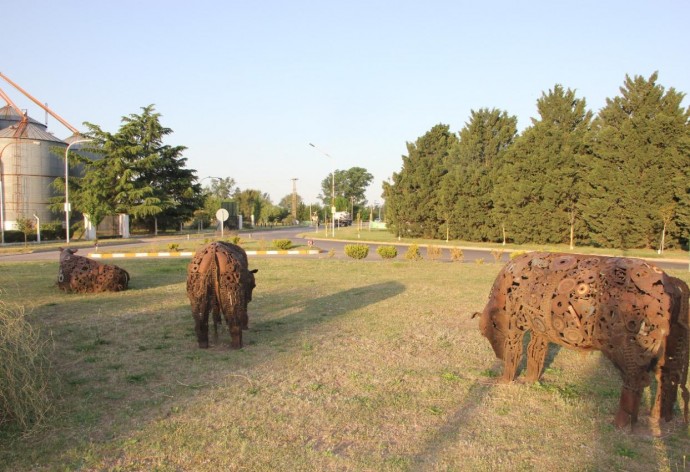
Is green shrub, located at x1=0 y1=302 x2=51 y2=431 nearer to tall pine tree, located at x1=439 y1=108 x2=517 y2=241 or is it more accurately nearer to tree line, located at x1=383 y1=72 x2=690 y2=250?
tree line, located at x1=383 y1=72 x2=690 y2=250

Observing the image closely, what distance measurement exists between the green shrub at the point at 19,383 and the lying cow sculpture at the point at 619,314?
5.25 metres

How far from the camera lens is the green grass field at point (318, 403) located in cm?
427

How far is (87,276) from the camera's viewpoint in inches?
497

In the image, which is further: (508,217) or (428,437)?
(508,217)

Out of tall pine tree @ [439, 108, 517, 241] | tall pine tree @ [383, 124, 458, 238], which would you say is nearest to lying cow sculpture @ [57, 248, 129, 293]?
tall pine tree @ [439, 108, 517, 241]

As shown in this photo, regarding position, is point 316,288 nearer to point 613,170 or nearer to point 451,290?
point 451,290

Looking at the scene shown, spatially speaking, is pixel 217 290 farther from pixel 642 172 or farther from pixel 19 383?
pixel 642 172

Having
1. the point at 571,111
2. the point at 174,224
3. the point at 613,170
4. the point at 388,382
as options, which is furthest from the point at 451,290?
the point at 174,224

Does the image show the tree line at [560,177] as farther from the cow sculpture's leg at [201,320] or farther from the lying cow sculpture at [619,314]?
the cow sculpture's leg at [201,320]

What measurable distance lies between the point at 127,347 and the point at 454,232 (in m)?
35.3

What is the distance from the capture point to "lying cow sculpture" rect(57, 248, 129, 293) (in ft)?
41.1

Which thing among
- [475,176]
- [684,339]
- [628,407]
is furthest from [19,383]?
[475,176]

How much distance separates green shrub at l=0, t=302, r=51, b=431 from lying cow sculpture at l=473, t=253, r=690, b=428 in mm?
5249

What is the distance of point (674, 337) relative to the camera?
15.7 feet
